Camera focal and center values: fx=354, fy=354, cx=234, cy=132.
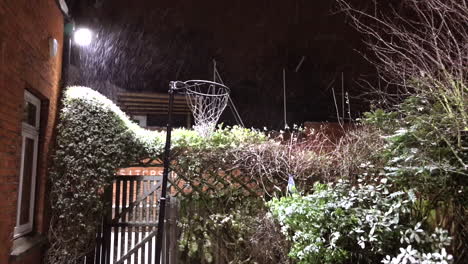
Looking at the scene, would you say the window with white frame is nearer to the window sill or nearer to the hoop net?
the window sill

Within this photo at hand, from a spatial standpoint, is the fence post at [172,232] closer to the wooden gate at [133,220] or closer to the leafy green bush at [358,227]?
the wooden gate at [133,220]

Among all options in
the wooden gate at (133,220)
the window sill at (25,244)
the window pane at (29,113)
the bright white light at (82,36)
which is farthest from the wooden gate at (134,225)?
the bright white light at (82,36)

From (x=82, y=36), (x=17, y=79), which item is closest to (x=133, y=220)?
(x=17, y=79)

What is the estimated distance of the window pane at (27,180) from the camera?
4.45 metres

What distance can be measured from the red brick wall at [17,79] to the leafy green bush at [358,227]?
9.51 ft

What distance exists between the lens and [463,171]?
10.5 ft

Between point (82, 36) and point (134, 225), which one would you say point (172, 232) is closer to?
point (134, 225)

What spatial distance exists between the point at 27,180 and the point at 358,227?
4.05 m

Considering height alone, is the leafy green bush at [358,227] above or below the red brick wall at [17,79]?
below

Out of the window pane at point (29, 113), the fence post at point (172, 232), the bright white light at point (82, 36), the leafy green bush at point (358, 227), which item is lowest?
the fence post at point (172, 232)

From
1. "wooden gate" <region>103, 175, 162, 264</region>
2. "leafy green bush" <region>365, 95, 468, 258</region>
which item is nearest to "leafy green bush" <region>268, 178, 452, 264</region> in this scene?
"leafy green bush" <region>365, 95, 468, 258</region>

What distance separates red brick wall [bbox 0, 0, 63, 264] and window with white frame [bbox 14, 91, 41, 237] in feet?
0.33

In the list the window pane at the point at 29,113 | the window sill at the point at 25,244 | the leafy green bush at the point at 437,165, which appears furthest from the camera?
the window pane at the point at 29,113

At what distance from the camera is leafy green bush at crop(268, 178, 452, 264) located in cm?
328
